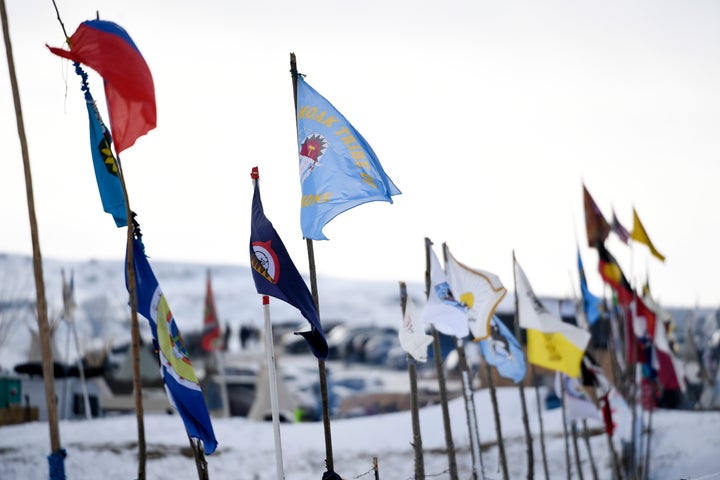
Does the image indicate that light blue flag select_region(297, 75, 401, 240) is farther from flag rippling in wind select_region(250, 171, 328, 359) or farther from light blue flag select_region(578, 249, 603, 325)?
light blue flag select_region(578, 249, 603, 325)

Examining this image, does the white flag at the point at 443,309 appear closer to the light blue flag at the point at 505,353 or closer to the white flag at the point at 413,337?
the white flag at the point at 413,337

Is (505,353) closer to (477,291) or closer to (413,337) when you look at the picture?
(477,291)

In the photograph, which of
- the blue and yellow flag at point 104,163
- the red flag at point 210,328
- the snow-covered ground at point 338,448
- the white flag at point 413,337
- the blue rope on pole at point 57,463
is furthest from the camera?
the red flag at point 210,328

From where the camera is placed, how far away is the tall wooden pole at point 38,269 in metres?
11.9

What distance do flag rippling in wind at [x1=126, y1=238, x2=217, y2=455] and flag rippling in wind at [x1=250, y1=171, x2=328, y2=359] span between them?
132 centimetres

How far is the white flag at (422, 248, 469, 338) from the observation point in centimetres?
1952

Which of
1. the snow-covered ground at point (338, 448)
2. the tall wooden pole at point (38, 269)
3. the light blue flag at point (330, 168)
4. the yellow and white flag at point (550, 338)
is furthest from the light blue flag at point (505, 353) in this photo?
the tall wooden pole at point (38, 269)

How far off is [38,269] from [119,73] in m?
2.61

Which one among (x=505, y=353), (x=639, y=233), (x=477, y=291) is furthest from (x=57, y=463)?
(x=639, y=233)

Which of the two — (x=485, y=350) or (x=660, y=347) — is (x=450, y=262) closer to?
(x=485, y=350)

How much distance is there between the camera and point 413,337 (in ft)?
64.4

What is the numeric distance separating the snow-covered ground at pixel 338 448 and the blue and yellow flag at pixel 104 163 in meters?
18.7

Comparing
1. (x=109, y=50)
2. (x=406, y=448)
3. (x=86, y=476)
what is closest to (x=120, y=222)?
(x=109, y=50)

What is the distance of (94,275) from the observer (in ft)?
488
